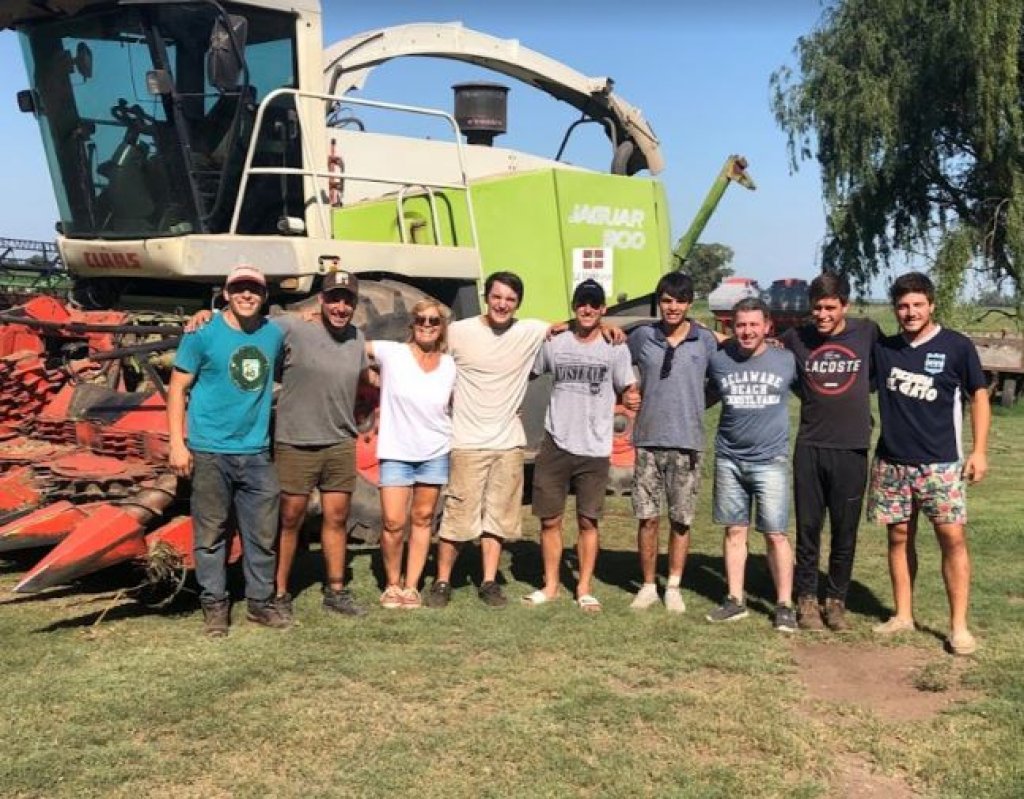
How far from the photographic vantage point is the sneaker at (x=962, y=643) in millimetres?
4816

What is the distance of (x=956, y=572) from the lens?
16.1ft

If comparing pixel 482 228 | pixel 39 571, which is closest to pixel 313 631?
pixel 39 571

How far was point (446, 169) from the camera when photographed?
9.20 meters

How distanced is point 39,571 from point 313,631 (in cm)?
119

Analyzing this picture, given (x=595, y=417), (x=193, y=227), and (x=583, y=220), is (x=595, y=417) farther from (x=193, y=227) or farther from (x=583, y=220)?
(x=583, y=220)

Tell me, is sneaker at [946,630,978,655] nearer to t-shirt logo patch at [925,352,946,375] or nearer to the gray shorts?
t-shirt logo patch at [925,352,946,375]

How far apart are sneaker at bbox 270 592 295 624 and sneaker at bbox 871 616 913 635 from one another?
107 inches

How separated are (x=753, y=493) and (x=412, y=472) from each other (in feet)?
5.37

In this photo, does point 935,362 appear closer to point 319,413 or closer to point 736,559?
point 736,559

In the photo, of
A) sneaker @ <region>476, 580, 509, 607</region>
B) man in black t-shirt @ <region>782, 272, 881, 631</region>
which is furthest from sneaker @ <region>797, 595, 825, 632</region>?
sneaker @ <region>476, 580, 509, 607</region>

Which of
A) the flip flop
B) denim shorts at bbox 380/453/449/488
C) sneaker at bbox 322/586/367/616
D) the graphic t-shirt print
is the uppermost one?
the graphic t-shirt print

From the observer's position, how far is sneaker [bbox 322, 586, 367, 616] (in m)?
5.23

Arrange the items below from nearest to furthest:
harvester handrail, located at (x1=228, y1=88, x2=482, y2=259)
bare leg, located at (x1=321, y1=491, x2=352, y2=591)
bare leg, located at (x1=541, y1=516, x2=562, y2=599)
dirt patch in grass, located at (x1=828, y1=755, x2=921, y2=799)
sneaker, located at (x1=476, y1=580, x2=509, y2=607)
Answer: dirt patch in grass, located at (x1=828, y1=755, x2=921, y2=799), bare leg, located at (x1=321, y1=491, x2=352, y2=591), sneaker, located at (x1=476, y1=580, x2=509, y2=607), bare leg, located at (x1=541, y1=516, x2=562, y2=599), harvester handrail, located at (x1=228, y1=88, x2=482, y2=259)

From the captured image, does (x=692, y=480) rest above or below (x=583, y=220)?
below
